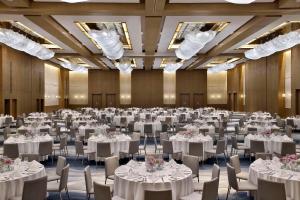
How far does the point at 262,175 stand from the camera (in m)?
5.68

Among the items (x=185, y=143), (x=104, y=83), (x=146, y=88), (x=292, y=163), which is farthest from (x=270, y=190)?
(x=104, y=83)

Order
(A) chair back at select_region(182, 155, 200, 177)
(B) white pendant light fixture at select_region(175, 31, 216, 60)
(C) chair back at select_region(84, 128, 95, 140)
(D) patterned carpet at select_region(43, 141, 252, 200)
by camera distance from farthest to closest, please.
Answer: (B) white pendant light fixture at select_region(175, 31, 216, 60), (C) chair back at select_region(84, 128, 95, 140), (D) patterned carpet at select_region(43, 141, 252, 200), (A) chair back at select_region(182, 155, 200, 177)

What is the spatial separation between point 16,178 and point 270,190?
3.59 metres

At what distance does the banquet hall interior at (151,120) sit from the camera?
18.1 feet

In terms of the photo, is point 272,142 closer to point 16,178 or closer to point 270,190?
point 270,190

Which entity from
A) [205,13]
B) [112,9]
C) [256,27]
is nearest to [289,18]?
[256,27]

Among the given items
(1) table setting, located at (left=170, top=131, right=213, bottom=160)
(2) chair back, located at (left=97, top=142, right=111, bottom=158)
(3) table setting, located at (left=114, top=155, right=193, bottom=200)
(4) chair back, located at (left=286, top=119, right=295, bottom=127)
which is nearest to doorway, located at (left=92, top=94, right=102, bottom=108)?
(4) chair back, located at (left=286, top=119, right=295, bottom=127)

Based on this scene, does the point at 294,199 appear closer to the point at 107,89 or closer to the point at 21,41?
the point at 21,41

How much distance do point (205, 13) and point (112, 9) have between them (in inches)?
109

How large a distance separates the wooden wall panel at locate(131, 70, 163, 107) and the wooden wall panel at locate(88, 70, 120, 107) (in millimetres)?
1616

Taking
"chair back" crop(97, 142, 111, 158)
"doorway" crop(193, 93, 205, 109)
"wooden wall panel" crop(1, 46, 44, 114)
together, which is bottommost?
"chair back" crop(97, 142, 111, 158)

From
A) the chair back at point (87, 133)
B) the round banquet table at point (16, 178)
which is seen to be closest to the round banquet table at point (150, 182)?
the round banquet table at point (16, 178)

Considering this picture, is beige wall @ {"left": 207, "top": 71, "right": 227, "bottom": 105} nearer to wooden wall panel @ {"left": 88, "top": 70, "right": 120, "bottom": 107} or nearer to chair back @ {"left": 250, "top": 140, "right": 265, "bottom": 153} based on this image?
wooden wall panel @ {"left": 88, "top": 70, "right": 120, "bottom": 107}

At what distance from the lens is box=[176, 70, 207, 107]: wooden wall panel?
3684 cm
